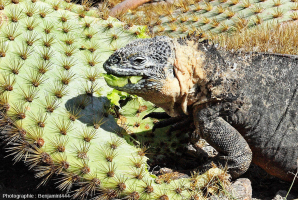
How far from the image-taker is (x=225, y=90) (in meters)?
4.84

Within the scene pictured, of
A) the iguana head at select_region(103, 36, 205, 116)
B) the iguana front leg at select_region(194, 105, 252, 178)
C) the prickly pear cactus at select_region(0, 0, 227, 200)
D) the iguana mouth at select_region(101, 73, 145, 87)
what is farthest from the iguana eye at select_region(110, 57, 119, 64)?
the iguana front leg at select_region(194, 105, 252, 178)

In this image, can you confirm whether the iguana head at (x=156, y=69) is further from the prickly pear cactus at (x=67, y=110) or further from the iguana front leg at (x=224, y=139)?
the prickly pear cactus at (x=67, y=110)

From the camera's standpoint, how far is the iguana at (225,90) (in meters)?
4.66

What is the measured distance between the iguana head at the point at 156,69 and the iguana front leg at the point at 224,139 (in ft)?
1.31

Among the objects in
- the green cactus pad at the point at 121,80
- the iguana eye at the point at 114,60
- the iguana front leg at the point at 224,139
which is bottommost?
the iguana front leg at the point at 224,139

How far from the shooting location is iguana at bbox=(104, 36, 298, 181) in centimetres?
466

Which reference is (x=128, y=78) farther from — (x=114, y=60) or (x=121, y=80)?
(x=114, y=60)

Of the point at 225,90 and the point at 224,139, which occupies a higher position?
the point at 225,90

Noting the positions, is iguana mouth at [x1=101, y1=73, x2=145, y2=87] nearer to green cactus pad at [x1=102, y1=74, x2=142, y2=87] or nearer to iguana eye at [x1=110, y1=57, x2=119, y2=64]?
green cactus pad at [x1=102, y1=74, x2=142, y2=87]

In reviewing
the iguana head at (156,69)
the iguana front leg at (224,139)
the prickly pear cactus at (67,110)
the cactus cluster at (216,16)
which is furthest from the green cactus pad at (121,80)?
the cactus cluster at (216,16)

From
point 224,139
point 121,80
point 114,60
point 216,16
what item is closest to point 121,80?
point 121,80

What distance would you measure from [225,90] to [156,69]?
908 mm

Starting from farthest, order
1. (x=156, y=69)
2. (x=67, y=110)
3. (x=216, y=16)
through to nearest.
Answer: (x=216, y=16) → (x=67, y=110) → (x=156, y=69)

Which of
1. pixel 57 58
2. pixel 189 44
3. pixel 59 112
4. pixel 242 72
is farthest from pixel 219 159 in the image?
pixel 57 58
